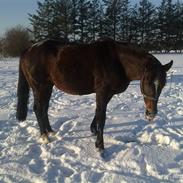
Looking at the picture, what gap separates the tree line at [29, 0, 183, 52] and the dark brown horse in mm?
39795

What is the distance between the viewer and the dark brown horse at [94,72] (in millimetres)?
5551

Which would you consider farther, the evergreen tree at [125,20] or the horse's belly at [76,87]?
the evergreen tree at [125,20]

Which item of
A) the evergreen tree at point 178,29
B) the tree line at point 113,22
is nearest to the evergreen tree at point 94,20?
the tree line at point 113,22

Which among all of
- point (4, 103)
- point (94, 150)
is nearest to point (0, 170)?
point (94, 150)

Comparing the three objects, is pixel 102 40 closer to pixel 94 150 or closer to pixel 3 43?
pixel 94 150

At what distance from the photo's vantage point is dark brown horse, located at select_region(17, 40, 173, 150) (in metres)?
5.55

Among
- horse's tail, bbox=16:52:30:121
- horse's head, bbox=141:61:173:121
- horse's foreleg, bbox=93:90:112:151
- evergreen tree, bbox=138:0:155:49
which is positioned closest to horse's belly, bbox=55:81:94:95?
horse's foreleg, bbox=93:90:112:151

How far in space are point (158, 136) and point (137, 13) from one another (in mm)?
51423

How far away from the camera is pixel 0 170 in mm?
5055

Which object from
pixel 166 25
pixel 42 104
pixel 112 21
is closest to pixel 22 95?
pixel 42 104

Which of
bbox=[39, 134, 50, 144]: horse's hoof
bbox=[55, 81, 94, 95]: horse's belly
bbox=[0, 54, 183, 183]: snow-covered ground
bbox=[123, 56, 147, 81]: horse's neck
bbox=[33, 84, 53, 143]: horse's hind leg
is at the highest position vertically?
bbox=[123, 56, 147, 81]: horse's neck

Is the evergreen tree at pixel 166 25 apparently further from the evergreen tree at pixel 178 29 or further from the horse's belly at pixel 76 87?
the horse's belly at pixel 76 87

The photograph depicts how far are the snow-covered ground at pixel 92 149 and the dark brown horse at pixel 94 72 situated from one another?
1.12 feet

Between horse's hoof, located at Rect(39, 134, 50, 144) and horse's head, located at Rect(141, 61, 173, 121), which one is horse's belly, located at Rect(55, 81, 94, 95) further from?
horse's head, located at Rect(141, 61, 173, 121)
